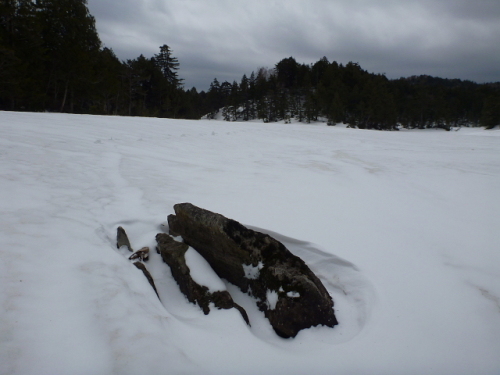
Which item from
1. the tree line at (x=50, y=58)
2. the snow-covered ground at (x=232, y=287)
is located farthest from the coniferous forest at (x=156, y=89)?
the snow-covered ground at (x=232, y=287)

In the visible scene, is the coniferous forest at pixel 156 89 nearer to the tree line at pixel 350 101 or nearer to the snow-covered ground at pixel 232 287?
the tree line at pixel 350 101

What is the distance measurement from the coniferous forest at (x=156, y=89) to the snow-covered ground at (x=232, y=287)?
19.7m

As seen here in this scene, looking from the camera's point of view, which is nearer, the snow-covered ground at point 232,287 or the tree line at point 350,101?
the snow-covered ground at point 232,287

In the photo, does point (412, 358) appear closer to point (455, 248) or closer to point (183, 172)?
point (455, 248)

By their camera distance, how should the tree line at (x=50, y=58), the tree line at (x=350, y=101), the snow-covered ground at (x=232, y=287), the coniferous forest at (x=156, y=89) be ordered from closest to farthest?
the snow-covered ground at (x=232, y=287)
the tree line at (x=50, y=58)
the coniferous forest at (x=156, y=89)
the tree line at (x=350, y=101)

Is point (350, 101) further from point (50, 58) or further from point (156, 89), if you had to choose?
point (50, 58)

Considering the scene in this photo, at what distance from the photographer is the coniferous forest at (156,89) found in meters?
19.4

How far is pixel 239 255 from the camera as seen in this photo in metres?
2.68

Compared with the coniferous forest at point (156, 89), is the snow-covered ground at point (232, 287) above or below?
below

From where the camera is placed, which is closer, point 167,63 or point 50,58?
point 50,58

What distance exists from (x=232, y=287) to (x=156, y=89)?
4308 centimetres

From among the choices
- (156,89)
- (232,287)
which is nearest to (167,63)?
(156,89)

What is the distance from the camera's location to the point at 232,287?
269 cm

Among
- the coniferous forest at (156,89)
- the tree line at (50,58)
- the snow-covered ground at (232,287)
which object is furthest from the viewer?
the coniferous forest at (156,89)
